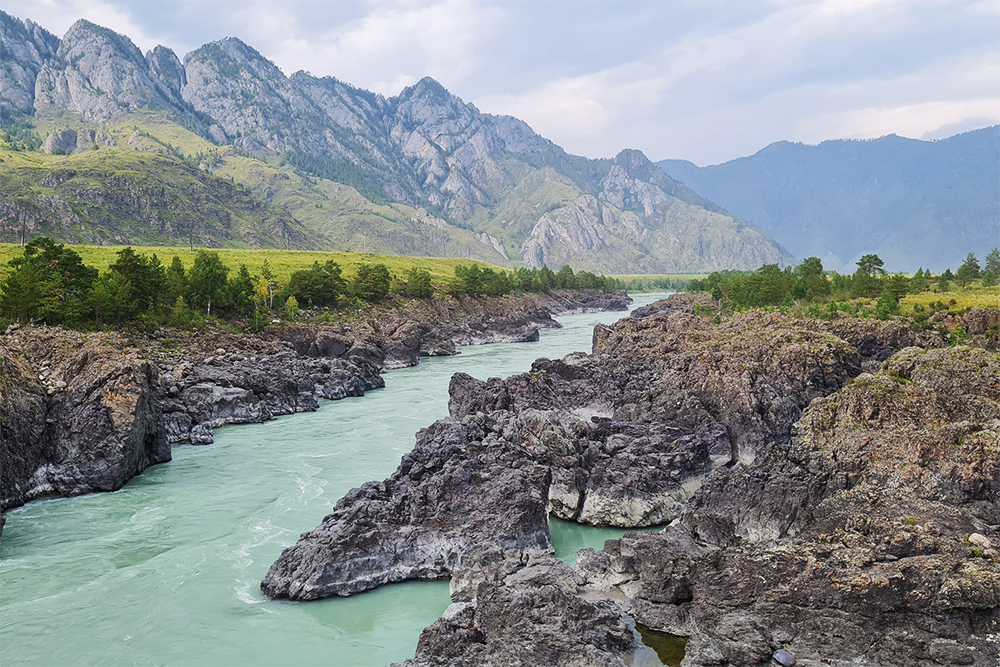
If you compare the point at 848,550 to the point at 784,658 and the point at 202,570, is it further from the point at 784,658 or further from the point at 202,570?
the point at 202,570

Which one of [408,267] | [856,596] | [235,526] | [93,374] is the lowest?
[235,526]

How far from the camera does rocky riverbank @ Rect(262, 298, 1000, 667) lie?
1573 centimetres

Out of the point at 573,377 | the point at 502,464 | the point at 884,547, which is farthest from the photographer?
the point at 573,377

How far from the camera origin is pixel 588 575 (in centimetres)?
2003

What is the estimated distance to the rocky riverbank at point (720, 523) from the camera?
51.6 ft

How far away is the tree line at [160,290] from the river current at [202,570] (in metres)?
18.7

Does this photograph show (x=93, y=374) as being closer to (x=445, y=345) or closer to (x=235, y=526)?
(x=235, y=526)

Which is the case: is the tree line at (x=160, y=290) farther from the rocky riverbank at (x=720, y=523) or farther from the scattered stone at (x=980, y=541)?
the scattered stone at (x=980, y=541)

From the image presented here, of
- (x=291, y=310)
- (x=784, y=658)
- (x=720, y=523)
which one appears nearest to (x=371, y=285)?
(x=291, y=310)

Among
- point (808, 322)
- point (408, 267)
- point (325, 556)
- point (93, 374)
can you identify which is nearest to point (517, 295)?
point (408, 267)

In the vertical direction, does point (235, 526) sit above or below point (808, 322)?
below

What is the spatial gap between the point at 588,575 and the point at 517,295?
126159 mm

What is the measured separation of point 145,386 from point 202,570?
17.6 m

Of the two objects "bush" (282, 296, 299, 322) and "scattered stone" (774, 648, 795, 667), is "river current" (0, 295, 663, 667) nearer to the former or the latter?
"scattered stone" (774, 648, 795, 667)
